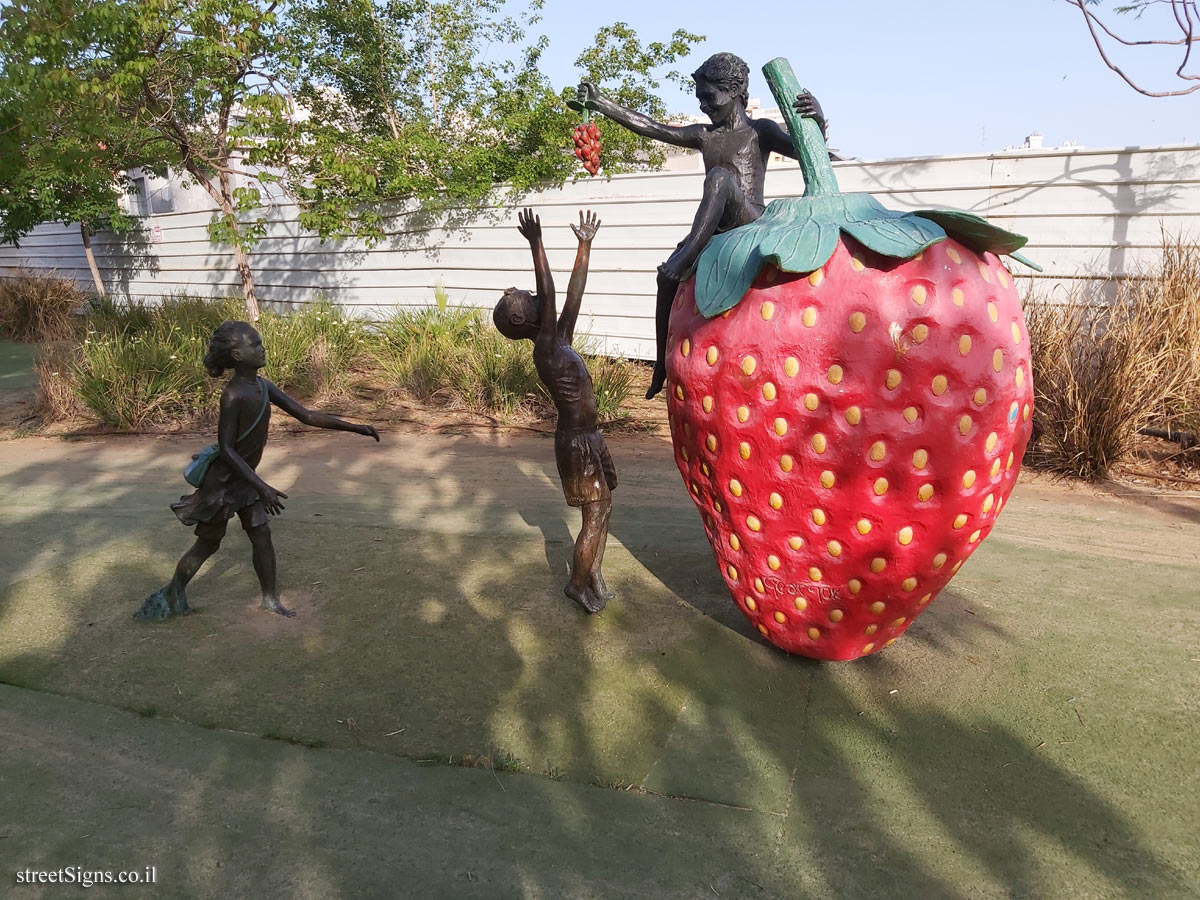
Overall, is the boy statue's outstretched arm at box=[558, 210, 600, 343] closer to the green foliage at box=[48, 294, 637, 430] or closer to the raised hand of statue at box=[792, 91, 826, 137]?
the raised hand of statue at box=[792, 91, 826, 137]

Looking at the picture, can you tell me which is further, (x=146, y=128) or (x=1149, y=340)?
(x=146, y=128)

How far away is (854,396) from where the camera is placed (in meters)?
2.17

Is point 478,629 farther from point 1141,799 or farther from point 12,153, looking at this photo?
point 12,153

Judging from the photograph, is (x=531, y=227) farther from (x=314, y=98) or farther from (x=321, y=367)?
(x=314, y=98)

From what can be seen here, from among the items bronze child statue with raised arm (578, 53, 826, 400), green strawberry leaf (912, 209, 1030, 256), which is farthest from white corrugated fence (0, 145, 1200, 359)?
green strawberry leaf (912, 209, 1030, 256)

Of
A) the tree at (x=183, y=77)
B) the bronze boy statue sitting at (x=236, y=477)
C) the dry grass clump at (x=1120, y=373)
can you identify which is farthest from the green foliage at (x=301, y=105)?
the dry grass clump at (x=1120, y=373)

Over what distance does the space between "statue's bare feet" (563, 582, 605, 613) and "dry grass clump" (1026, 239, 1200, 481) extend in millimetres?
3533

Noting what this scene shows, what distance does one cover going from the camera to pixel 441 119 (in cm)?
1447

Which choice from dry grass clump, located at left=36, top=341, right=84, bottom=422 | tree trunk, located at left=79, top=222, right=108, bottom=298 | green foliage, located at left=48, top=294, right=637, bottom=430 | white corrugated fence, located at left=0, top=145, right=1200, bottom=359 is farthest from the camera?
tree trunk, located at left=79, top=222, right=108, bottom=298

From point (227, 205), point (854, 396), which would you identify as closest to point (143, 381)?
point (227, 205)

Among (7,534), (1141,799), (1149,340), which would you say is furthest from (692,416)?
(1149,340)

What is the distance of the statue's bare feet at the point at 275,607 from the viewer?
3.28 m

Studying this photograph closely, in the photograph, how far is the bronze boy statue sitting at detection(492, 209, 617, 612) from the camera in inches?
123

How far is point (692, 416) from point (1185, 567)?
2.63m
